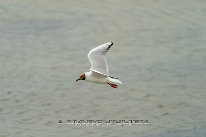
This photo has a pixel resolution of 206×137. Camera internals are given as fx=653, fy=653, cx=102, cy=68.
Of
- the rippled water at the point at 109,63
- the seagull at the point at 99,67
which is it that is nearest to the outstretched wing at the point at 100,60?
the seagull at the point at 99,67

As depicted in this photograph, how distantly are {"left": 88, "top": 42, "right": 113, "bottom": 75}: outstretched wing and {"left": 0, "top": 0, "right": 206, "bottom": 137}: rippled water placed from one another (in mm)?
3481

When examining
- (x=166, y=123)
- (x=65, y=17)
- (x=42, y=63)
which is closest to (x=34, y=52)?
(x=42, y=63)

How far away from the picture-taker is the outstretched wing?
1598cm

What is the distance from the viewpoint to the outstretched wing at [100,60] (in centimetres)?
1598

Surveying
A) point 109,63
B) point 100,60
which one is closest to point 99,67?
point 100,60

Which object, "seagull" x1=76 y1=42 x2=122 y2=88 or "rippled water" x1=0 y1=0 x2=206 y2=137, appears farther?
"rippled water" x1=0 y1=0 x2=206 y2=137

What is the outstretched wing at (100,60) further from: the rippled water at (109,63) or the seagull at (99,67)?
the rippled water at (109,63)

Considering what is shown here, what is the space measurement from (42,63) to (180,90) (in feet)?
17.2

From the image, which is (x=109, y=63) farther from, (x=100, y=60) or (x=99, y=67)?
(x=99, y=67)

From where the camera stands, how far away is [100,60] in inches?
639

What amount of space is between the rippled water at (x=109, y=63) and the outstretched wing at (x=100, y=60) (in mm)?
3481

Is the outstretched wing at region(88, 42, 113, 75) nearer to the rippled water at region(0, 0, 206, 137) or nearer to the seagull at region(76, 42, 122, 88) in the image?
the seagull at region(76, 42, 122, 88)

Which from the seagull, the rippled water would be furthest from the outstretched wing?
the rippled water

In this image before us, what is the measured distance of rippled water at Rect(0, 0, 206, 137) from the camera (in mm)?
19953
